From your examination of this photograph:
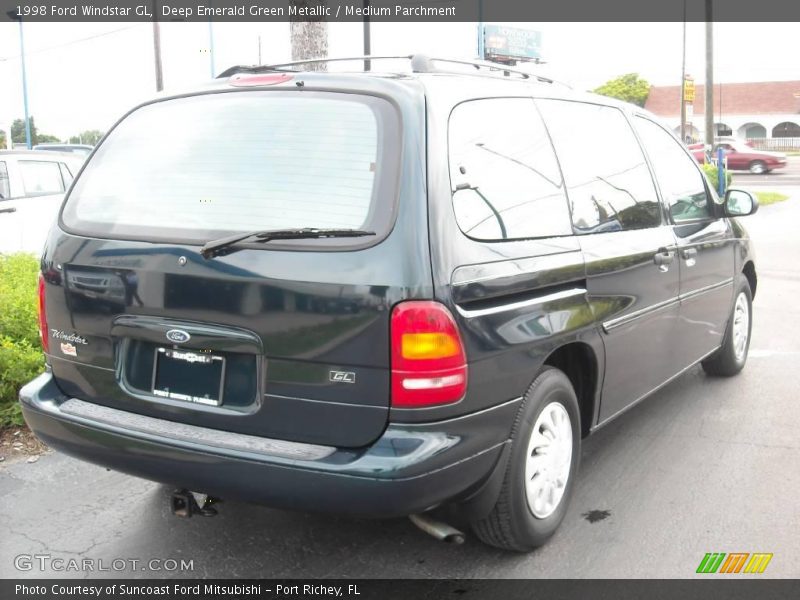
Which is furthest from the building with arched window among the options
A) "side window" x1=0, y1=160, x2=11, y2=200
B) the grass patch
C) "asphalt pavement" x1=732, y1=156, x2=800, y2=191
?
"side window" x1=0, y1=160, x2=11, y2=200

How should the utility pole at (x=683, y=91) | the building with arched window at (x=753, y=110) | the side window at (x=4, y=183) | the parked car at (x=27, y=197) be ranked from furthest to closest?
the building with arched window at (x=753, y=110)
the utility pole at (x=683, y=91)
the side window at (x=4, y=183)
the parked car at (x=27, y=197)

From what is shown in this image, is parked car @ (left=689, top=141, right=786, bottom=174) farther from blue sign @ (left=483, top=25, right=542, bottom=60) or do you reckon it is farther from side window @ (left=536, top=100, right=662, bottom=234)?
blue sign @ (left=483, top=25, right=542, bottom=60)

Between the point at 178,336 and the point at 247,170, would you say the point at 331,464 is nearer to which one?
the point at 178,336

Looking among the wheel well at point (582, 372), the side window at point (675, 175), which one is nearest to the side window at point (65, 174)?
the side window at point (675, 175)

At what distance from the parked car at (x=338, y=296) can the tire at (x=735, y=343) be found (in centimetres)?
244

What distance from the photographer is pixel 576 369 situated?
373cm

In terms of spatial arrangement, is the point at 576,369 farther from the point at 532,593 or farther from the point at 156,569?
the point at 156,569

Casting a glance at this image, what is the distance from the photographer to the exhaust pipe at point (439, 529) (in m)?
3.00

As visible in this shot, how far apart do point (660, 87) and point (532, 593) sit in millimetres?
76696

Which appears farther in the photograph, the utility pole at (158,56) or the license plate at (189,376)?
the utility pole at (158,56)

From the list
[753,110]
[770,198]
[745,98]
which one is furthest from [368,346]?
[745,98]

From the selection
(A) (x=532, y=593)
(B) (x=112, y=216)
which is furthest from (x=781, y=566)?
(B) (x=112, y=216)

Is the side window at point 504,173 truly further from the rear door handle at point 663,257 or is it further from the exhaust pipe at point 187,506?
the exhaust pipe at point 187,506

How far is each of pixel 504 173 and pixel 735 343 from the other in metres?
3.46
